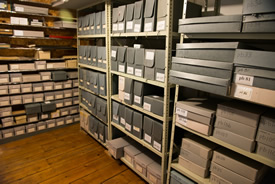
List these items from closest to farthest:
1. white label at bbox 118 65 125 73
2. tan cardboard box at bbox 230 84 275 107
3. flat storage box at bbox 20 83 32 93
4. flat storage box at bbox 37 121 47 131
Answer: tan cardboard box at bbox 230 84 275 107 → white label at bbox 118 65 125 73 → flat storage box at bbox 20 83 32 93 → flat storage box at bbox 37 121 47 131

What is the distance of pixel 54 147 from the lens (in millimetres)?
2814

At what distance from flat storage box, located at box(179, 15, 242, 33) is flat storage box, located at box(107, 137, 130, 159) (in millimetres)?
1569

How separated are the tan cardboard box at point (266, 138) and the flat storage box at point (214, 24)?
606 millimetres

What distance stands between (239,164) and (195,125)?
0.37 meters

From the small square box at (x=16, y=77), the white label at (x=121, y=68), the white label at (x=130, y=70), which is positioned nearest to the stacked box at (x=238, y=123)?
the white label at (x=130, y=70)

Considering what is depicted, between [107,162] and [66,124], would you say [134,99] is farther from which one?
[66,124]

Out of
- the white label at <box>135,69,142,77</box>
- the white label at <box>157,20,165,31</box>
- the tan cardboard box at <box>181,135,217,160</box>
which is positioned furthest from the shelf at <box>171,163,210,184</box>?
the white label at <box>157,20,165,31</box>

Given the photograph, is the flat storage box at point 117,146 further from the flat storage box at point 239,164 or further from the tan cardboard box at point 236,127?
the tan cardboard box at point 236,127

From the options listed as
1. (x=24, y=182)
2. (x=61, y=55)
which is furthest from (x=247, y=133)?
(x=61, y=55)

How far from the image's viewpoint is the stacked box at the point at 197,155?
1.43 meters

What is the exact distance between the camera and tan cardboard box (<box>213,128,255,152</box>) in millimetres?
1157

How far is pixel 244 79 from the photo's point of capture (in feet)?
3.54

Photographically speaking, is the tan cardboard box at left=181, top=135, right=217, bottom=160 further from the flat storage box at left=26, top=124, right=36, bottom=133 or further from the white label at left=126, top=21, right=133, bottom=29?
the flat storage box at left=26, top=124, right=36, bottom=133

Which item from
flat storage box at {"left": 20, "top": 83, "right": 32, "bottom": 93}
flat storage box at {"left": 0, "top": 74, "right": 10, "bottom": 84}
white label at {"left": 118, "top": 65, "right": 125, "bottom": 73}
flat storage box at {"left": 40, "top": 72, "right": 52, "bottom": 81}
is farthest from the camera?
flat storage box at {"left": 40, "top": 72, "right": 52, "bottom": 81}
